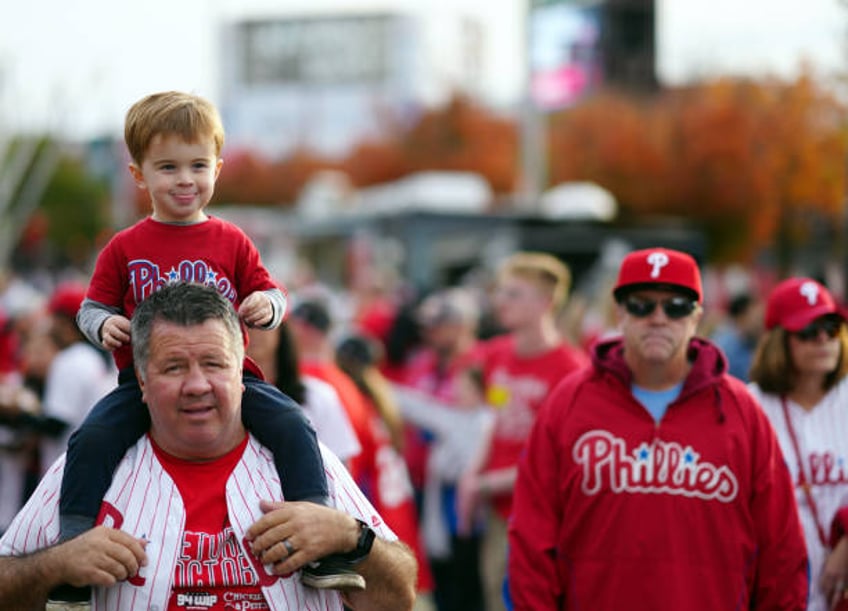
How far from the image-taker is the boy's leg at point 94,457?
3.70 m

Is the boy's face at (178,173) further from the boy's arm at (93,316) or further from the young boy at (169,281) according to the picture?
the boy's arm at (93,316)

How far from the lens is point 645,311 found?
5051 mm

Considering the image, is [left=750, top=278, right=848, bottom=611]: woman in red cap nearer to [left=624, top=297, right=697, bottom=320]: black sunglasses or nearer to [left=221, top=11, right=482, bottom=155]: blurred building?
[left=624, top=297, right=697, bottom=320]: black sunglasses

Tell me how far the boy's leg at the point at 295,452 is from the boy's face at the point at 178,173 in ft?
1.87

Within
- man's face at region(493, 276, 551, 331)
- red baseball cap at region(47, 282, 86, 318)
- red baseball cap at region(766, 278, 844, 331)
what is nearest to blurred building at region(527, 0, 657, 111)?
man's face at region(493, 276, 551, 331)

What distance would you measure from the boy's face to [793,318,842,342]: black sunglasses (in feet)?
9.67

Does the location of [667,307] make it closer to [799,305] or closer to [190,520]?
[799,305]

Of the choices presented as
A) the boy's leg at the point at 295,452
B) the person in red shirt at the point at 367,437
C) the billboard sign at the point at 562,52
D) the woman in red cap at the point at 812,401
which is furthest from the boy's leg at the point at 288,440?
the billboard sign at the point at 562,52

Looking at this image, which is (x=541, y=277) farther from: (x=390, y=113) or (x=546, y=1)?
(x=390, y=113)

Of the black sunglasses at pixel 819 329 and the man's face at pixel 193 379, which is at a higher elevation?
the man's face at pixel 193 379

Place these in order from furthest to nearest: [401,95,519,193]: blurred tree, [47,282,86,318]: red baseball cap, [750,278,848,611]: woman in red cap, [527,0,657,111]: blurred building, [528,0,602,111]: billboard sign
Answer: [401,95,519,193]: blurred tree < [528,0,602,111]: billboard sign < [527,0,657,111]: blurred building < [47,282,86,318]: red baseball cap < [750,278,848,611]: woman in red cap

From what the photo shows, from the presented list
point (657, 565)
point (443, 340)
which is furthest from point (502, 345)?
point (657, 565)

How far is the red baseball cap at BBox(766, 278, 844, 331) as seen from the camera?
5758mm

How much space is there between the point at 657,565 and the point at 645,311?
935 millimetres
